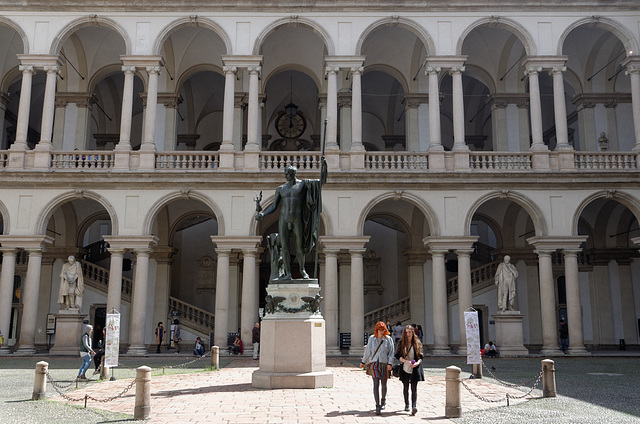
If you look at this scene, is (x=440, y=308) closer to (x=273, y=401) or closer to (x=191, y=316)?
(x=191, y=316)

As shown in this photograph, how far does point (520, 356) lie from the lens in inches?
859

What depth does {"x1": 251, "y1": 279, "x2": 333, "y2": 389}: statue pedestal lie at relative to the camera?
11719 mm

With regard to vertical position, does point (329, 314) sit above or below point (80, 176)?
below

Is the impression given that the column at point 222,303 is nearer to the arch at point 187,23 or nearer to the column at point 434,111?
the arch at point 187,23

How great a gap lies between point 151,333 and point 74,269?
16.2ft

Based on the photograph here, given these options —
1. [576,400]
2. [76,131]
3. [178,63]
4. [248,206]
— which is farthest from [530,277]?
[76,131]

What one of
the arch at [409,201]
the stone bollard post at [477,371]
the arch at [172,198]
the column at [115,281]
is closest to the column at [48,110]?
the arch at [172,198]

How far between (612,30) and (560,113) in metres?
4.23

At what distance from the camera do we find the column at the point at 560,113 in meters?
23.8

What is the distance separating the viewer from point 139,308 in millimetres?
22484

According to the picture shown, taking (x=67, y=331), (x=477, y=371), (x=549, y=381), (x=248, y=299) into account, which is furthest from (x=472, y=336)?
(x=67, y=331)

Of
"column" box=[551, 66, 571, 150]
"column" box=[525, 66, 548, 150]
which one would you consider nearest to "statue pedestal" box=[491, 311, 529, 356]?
"column" box=[525, 66, 548, 150]

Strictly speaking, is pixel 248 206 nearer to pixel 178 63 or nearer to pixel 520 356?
pixel 178 63

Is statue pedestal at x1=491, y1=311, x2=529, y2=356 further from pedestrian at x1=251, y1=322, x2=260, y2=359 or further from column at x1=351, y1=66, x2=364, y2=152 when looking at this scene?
pedestrian at x1=251, y1=322, x2=260, y2=359
